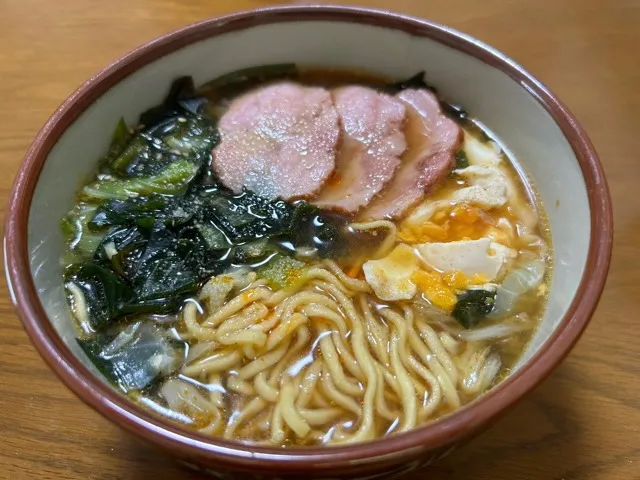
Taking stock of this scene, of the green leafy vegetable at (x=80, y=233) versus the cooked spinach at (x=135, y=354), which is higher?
the green leafy vegetable at (x=80, y=233)

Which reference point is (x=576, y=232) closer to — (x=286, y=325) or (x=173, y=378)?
(x=286, y=325)

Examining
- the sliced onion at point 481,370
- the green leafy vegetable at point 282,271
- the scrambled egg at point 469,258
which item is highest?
the scrambled egg at point 469,258

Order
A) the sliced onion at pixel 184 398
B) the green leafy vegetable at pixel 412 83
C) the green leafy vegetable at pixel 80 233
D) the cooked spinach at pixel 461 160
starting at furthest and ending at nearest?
the green leafy vegetable at pixel 412 83, the cooked spinach at pixel 461 160, the green leafy vegetable at pixel 80 233, the sliced onion at pixel 184 398

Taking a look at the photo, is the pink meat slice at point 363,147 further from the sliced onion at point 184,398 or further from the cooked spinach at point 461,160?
the sliced onion at point 184,398

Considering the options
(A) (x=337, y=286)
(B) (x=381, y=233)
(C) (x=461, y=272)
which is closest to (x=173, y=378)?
(A) (x=337, y=286)

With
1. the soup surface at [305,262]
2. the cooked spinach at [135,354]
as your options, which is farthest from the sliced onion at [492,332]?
the cooked spinach at [135,354]

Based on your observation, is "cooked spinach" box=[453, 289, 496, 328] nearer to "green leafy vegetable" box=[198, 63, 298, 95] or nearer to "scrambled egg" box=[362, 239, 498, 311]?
"scrambled egg" box=[362, 239, 498, 311]

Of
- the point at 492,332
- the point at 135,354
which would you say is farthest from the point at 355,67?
the point at 135,354

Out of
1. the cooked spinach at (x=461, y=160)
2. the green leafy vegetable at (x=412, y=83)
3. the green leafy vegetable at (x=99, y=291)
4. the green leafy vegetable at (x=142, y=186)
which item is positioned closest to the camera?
the green leafy vegetable at (x=99, y=291)

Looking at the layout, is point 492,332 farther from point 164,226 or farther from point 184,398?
point 164,226
